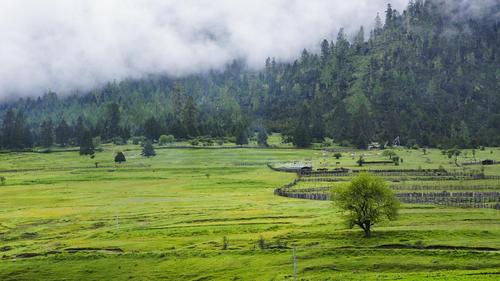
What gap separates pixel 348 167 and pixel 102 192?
278ft

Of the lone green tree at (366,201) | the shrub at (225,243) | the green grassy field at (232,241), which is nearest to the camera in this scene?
the green grassy field at (232,241)

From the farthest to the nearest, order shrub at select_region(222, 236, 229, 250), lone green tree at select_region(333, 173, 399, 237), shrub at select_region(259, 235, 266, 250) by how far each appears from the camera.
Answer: lone green tree at select_region(333, 173, 399, 237), shrub at select_region(222, 236, 229, 250), shrub at select_region(259, 235, 266, 250)

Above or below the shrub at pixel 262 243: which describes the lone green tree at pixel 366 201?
above

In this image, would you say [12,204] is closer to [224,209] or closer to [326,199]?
[224,209]

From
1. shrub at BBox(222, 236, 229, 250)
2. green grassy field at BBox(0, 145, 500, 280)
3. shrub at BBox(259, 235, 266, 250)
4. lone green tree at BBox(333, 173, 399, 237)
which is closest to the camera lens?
green grassy field at BBox(0, 145, 500, 280)

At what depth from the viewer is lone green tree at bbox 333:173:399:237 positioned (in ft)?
259

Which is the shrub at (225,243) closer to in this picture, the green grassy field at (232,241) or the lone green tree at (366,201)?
the green grassy field at (232,241)

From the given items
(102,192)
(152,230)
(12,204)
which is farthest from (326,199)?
(12,204)

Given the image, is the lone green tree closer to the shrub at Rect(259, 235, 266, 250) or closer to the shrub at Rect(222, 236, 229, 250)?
the shrub at Rect(259, 235, 266, 250)

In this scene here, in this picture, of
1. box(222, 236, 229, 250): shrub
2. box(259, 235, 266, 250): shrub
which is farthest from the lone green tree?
box(222, 236, 229, 250): shrub

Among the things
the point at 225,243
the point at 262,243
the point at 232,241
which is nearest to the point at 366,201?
the point at 262,243

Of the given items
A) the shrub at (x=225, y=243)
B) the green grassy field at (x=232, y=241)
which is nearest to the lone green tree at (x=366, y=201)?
the green grassy field at (x=232, y=241)

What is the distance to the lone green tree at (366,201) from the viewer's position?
78.9 meters

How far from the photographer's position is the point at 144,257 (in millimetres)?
75250
